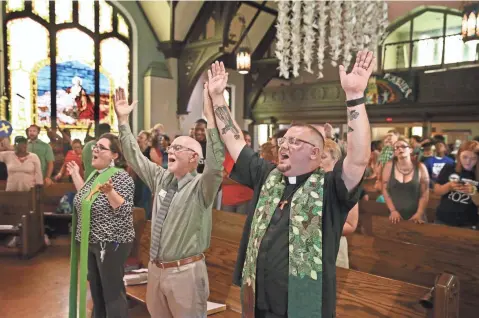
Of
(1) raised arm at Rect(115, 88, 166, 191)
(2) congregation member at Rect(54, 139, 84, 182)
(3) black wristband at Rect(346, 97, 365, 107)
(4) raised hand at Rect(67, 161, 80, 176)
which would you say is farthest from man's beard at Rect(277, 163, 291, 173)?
(2) congregation member at Rect(54, 139, 84, 182)

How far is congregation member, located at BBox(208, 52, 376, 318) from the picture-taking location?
1818 mm

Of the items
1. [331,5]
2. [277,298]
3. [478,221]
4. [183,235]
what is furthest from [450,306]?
[331,5]

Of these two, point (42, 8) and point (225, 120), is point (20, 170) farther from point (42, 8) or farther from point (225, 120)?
point (42, 8)

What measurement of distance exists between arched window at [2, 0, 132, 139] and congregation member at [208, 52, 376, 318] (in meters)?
10.4

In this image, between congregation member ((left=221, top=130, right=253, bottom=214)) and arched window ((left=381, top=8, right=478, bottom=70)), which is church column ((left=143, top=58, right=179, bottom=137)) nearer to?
Answer: arched window ((left=381, top=8, right=478, bottom=70))

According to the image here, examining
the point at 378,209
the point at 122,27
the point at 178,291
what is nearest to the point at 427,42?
the point at 122,27

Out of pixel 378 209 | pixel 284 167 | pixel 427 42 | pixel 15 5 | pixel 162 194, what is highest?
pixel 15 5

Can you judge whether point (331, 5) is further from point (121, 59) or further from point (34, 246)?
point (121, 59)

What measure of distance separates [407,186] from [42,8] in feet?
33.7

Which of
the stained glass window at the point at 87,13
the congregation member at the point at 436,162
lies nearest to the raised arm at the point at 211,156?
the congregation member at the point at 436,162

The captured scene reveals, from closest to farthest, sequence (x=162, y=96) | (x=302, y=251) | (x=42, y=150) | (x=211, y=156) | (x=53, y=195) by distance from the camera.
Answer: (x=302, y=251), (x=211, y=156), (x=42, y=150), (x=53, y=195), (x=162, y=96)

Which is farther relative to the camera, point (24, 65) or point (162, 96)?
point (162, 96)

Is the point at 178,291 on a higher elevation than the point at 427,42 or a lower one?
lower

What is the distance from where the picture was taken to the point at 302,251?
75.7 inches
